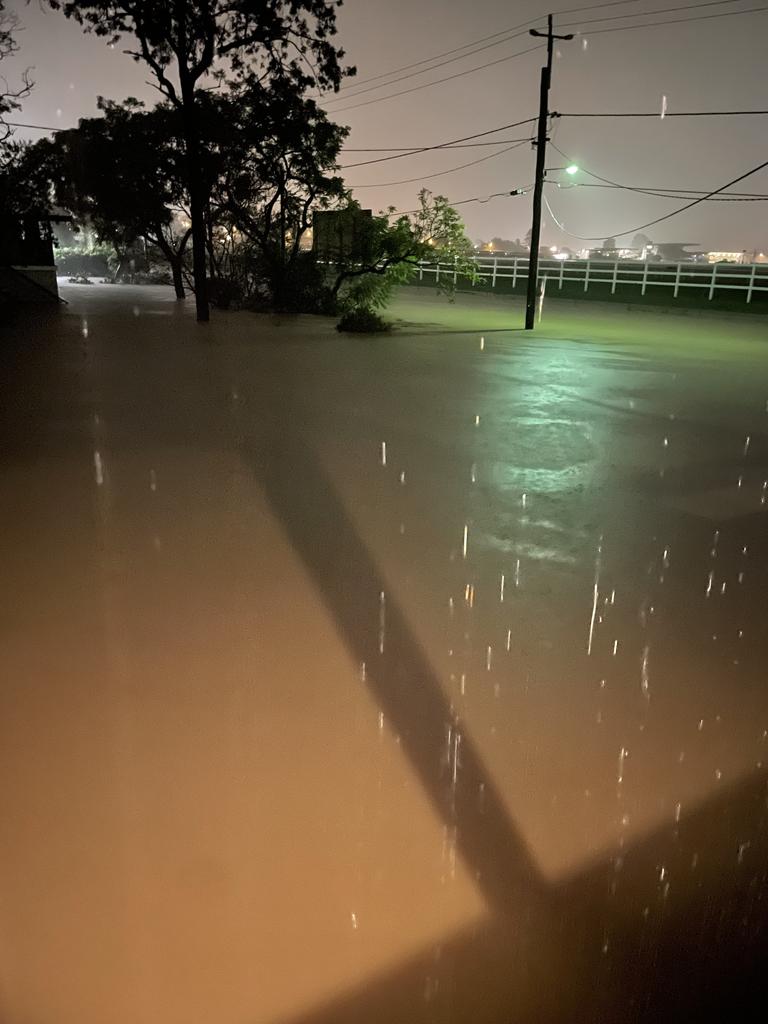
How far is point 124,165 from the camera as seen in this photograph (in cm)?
2672

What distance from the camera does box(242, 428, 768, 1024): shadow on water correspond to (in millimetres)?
2250

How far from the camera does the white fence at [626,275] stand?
2692 cm

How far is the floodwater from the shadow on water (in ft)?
0.03

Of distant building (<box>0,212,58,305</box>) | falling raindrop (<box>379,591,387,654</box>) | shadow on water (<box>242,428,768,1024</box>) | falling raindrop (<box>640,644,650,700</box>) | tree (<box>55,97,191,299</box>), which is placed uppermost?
tree (<box>55,97,191,299</box>)

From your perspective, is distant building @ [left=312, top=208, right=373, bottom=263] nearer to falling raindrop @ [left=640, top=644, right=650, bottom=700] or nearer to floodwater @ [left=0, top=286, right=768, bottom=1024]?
floodwater @ [left=0, top=286, right=768, bottom=1024]

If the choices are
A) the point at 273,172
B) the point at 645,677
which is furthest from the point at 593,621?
the point at 273,172

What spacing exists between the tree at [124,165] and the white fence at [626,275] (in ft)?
33.5

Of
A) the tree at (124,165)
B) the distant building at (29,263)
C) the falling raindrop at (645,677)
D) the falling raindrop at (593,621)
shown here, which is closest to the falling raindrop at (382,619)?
the falling raindrop at (593,621)

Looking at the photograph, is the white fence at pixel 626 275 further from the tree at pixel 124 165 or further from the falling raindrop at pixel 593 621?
the falling raindrop at pixel 593 621

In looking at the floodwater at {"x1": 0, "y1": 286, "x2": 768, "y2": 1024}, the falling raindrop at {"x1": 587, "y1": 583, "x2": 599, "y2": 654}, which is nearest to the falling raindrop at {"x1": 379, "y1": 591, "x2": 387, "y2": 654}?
the floodwater at {"x1": 0, "y1": 286, "x2": 768, "y2": 1024}

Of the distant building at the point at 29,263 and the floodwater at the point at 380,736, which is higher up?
the distant building at the point at 29,263

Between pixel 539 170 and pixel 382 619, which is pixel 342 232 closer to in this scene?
pixel 539 170

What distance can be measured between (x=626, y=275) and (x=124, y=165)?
1976 centimetres

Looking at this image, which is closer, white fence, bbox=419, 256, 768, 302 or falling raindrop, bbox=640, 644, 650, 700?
falling raindrop, bbox=640, 644, 650, 700
